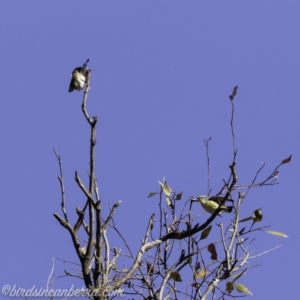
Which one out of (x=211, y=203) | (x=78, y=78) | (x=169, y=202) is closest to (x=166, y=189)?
(x=169, y=202)

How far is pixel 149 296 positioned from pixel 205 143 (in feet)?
2.92

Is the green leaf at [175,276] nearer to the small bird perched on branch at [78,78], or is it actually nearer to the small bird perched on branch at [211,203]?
the small bird perched on branch at [211,203]

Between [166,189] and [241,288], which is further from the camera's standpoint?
[166,189]

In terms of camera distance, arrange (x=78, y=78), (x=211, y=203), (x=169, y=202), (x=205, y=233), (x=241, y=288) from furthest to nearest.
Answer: (x=78, y=78) < (x=169, y=202) < (x=205, y=233) < (x=241, y=288) < (x=211, y=203)

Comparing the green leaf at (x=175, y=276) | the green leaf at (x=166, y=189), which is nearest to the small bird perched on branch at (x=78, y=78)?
the green leaf at (x=166, y=189)

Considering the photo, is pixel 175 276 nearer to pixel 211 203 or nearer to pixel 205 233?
pixel 205 233

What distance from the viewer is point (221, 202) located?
2.32m

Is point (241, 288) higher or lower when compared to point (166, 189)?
lower

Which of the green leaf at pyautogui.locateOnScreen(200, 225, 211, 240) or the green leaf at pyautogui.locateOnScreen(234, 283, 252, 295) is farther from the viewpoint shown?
the green leaf at pyautogui.locateOnScreen(200, 225, 211, 240)

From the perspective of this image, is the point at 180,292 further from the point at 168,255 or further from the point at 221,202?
the point at 221,202

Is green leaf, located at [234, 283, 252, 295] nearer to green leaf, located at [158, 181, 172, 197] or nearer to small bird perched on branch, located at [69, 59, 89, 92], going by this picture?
green leaf, located at [158, 181, 172, 197]

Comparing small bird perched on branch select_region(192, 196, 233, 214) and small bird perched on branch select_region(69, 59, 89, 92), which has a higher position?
small bird perched on branch select_region(69, 59, 89, 92)

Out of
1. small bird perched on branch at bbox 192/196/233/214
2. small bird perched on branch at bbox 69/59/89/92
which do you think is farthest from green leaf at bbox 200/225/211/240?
small bird perched on branch at bbox 69/59/89/92

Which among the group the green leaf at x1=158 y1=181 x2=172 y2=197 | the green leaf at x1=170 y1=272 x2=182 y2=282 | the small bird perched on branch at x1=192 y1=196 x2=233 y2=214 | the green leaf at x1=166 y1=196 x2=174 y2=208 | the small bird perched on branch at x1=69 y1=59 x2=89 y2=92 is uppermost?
the small bird perched on branch at x1=69 y1=59 x2=89 y2=92
